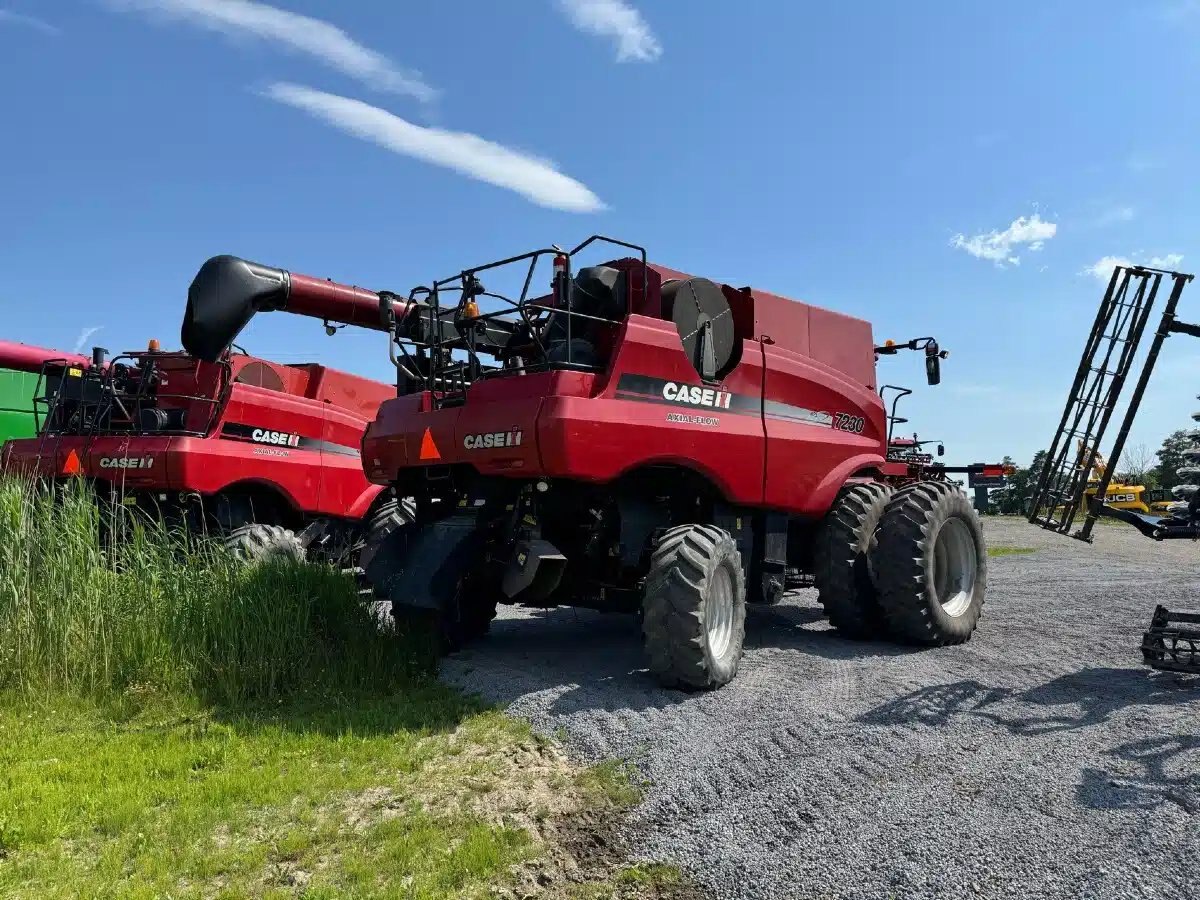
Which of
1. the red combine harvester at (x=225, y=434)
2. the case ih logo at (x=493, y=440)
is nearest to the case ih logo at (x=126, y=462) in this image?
the red combine harvester at (x=225, y=434)

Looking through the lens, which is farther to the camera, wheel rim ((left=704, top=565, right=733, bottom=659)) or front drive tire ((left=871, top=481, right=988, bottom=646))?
front drive tire ((left=871, top=481, right=988, bottom=646))

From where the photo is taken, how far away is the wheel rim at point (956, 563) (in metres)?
7.87

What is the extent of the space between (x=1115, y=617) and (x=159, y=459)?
373 inches

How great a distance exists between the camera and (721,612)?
6141 mm

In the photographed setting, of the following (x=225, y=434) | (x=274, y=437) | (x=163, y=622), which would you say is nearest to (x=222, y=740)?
(x=163, y=622)

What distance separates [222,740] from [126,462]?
5713 mm

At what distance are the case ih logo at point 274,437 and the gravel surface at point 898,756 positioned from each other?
4.05 m

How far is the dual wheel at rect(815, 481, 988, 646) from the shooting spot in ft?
23.4

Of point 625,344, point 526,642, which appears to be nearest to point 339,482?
point 526,642

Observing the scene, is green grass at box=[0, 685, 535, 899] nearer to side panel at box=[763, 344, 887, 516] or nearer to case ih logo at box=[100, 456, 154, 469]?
side panel at box=[763, 344, 887, 516]

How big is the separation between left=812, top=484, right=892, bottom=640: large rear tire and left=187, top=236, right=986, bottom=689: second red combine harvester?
0.7 inches

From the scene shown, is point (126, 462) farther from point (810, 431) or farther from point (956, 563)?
point (956, 563)

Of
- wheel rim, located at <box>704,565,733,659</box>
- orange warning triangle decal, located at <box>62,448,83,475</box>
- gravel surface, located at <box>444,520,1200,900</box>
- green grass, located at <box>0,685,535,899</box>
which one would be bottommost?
green grass, located at <box>0,685,535,899</box>

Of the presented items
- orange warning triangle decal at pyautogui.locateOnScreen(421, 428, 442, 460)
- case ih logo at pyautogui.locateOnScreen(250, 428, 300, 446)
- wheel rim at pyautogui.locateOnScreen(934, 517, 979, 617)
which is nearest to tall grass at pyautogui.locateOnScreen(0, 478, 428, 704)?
orange warning triangle decal at pyautogui.locateOnScreen(421, 428, 442, 460)
